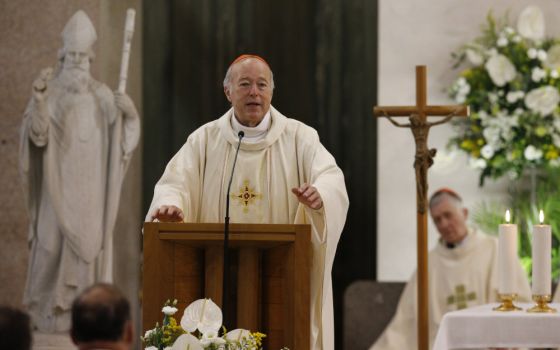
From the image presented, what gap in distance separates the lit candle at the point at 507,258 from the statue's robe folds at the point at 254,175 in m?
0.79

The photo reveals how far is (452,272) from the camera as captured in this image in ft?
28.0

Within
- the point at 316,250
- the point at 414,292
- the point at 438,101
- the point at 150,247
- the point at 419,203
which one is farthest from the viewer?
the point at 438,101

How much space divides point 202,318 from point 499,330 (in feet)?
5.26

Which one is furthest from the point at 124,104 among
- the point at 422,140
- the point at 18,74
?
the point at 422,140

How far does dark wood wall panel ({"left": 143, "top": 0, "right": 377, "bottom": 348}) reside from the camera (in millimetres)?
9438

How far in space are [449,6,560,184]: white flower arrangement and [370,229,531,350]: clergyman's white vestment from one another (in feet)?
2.54

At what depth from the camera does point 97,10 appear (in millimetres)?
8930

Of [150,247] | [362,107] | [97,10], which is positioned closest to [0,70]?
[97,10]

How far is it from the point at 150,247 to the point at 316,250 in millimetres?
843

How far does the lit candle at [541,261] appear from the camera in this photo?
5000 mm

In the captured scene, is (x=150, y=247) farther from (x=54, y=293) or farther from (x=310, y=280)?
(x=54, y=293)

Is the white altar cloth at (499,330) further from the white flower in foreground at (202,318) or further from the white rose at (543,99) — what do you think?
the white rose at (543,99)

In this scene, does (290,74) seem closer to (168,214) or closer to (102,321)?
(168,214)

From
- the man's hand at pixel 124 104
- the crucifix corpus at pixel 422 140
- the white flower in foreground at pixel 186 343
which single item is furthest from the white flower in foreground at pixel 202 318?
the man's hand at pixel 124 104
